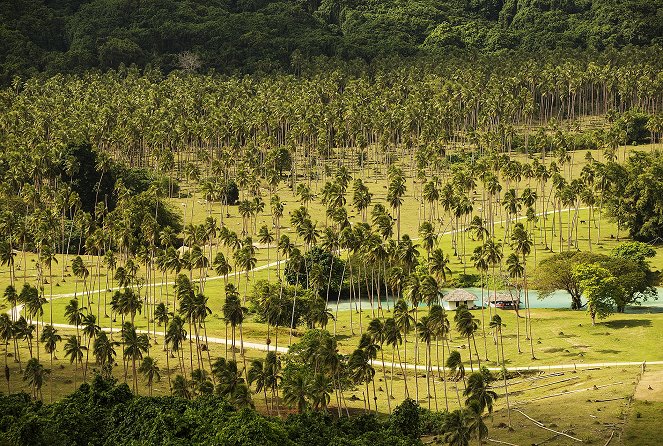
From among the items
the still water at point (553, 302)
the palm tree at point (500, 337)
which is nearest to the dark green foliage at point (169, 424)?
the palm tree at point (500, 337)

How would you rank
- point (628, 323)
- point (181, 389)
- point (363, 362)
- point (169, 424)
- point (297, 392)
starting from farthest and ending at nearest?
point (628, 323), point (363, 362), point (181, 389), point (297, 392), point (169, 424)

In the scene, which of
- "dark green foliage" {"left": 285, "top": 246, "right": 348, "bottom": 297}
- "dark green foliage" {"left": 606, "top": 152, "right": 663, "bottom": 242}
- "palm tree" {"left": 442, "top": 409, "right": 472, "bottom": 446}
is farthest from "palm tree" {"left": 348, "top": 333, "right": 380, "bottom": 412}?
"dark green foliage" {"left": 606, "top": 152, "right": 663, "bottom": 242}

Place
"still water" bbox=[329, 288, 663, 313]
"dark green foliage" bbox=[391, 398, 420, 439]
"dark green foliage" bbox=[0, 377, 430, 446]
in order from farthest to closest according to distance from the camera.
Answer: "still water" bbox=[329, 288, 663, 313] < "dark green foliage" bbox=[391, 398, 420, 439] < "dark green foliage" bbox=[0, 377, 430, 446]

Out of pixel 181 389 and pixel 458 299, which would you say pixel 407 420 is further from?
pixel 458 299

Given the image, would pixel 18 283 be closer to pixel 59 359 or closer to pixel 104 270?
pixel 104 270

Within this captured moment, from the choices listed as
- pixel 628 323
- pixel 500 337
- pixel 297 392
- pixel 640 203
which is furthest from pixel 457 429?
pixel 640 203

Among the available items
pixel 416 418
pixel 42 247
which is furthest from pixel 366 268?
pixel 416 418

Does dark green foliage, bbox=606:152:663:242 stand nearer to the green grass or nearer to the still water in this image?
the still water
